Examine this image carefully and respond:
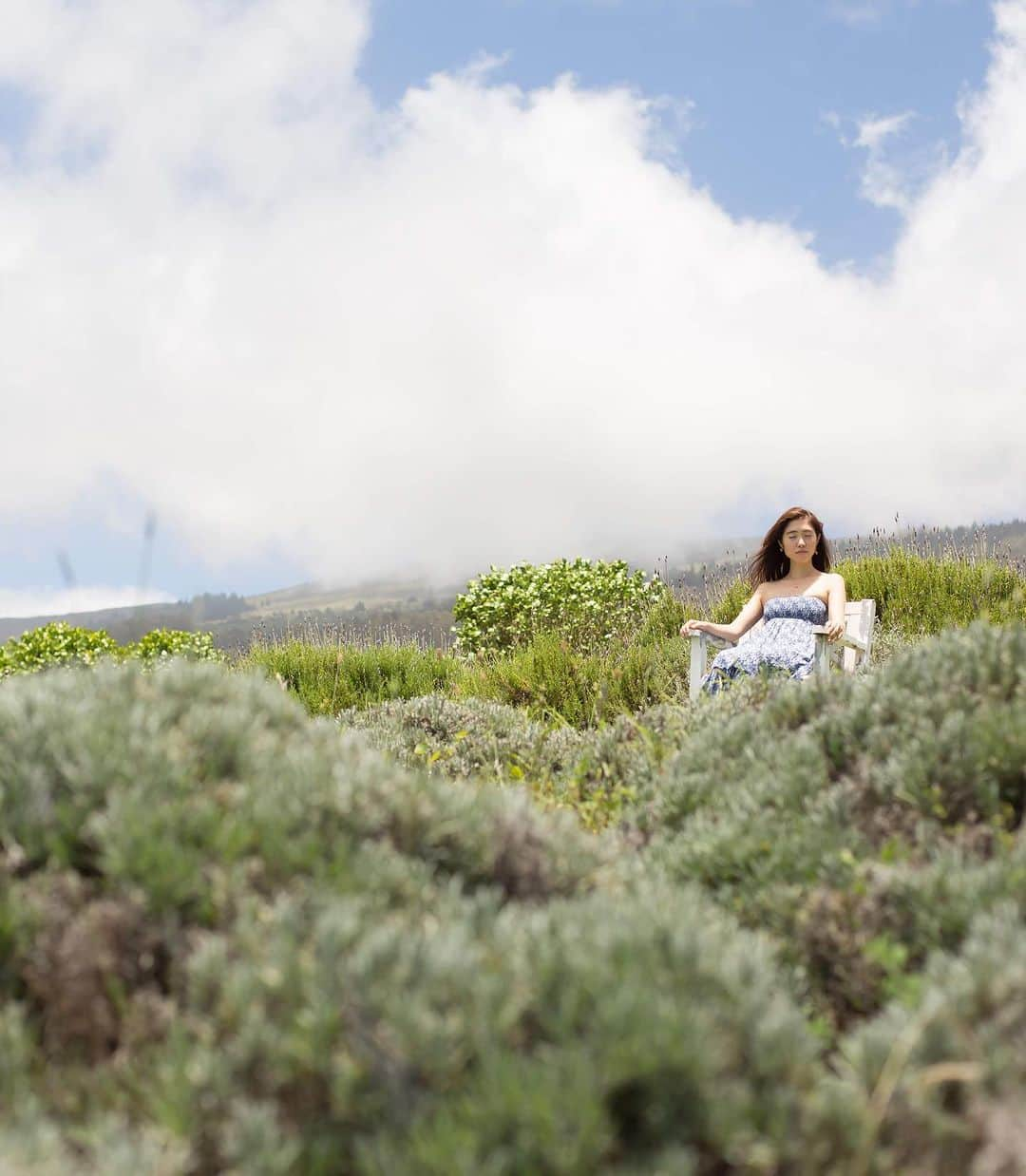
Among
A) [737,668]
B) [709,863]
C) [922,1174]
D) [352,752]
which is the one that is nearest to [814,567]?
[737,668]

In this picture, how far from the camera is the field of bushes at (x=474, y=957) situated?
160 cm

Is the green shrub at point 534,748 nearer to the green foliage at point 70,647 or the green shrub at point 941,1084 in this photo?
the green shrub at point 941,1084

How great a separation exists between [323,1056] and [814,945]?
4.44 feet

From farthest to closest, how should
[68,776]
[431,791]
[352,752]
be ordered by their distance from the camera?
[352,752] → [431,791] → [68,776]

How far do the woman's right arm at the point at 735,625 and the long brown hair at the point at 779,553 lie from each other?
0.18 meters

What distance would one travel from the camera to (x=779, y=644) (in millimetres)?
7480

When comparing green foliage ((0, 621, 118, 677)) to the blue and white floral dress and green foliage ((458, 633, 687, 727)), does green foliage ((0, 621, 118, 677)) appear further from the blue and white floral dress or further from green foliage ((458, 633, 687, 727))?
the blue and white floral dress

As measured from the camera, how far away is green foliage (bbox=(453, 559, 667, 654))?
13.2m

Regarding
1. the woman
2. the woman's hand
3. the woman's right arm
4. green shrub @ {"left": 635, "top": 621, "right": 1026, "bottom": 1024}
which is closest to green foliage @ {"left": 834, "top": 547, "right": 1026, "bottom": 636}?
the woman

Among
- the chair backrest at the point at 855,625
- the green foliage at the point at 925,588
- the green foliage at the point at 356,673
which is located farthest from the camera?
the green foliage at the point at 925,588

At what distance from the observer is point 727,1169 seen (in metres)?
1.69

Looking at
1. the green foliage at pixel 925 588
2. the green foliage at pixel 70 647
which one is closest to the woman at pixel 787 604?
the green foliage at pixel 925 588

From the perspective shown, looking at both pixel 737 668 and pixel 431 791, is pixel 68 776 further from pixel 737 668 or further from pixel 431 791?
pixel 737 668

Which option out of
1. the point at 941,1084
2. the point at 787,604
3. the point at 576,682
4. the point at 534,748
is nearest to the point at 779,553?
the point at 787,604
